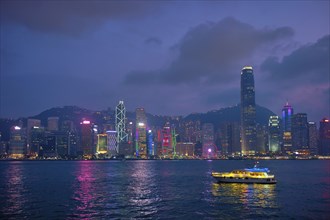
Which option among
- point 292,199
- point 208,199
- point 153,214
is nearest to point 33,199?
point 153,214

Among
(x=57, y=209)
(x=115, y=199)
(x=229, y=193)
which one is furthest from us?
(x=229, y=193)

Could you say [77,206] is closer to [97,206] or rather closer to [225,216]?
[97,206]

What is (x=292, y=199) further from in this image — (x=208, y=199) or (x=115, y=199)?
(x=115, y=199)

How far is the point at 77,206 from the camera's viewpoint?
189 ft

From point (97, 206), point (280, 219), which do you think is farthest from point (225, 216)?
point (97, 206)

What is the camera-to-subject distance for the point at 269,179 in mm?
93312

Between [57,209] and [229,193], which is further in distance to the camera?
[229,193]

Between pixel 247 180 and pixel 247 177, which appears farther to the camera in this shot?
pixel 247 177

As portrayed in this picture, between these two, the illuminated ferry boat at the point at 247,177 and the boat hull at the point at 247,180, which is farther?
the illuminated ferry boat at the point at 247,177

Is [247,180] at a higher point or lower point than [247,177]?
lower

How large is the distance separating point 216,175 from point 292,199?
31983mm

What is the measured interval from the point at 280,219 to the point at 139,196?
94.9ft

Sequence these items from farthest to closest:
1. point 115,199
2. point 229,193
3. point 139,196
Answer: point 229,193 < point 139,196 < point 115,199

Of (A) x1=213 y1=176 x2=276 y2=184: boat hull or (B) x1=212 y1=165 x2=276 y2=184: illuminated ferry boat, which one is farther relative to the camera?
(B) x1=212 y1=165 x2=276 y2=184: illuminated ferry boat
